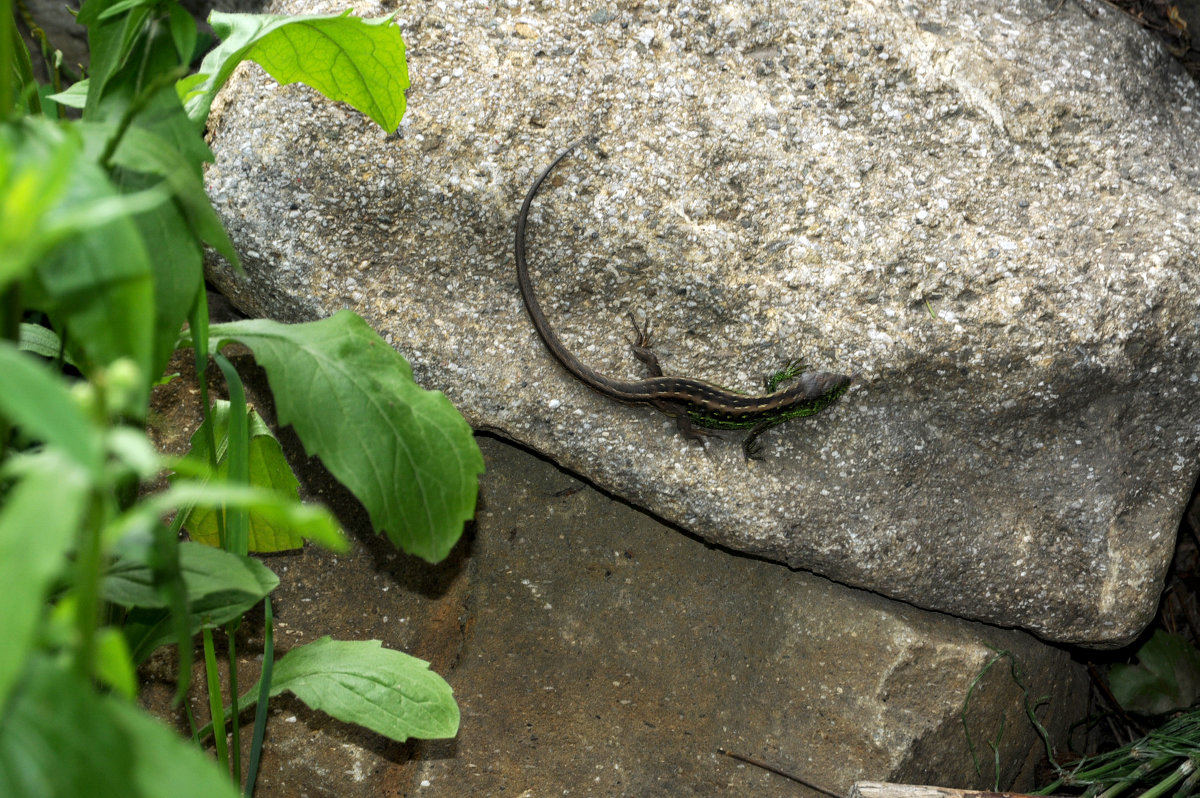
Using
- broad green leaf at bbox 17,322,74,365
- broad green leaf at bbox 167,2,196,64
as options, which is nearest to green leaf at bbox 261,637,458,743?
broad green leaf at bbox 17,322,74,365

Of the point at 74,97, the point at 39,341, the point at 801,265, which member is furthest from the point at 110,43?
the point at 801,265

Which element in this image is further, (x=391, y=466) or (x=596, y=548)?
(x=596, y=548)

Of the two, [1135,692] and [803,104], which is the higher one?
[803,104]

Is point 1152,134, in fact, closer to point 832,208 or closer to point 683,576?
point 832,208

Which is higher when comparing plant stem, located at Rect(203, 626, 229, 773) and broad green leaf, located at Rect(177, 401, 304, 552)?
broad green leaf, located at Rect(177, 401, 304, 552)

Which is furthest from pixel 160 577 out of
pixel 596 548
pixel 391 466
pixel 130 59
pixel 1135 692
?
pixel 1135 692

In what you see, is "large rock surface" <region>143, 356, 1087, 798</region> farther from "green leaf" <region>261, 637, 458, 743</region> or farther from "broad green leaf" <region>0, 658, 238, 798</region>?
"broad green leaf" <region>0, 658, 238, 798</region>

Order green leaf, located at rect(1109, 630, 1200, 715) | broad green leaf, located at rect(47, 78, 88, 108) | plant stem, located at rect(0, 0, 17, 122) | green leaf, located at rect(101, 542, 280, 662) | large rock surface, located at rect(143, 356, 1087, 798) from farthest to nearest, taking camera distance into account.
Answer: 1. green leaf, located at rect(1109, 630, 1200, 715)
2. large rock surface, located at rect(143, 356, 1087, 798)
3. broad green leaf, located at rect(47, 78, 88, 108)
4. green leaf, located at rect(101, 542, 280, 662)
5. plant stem, located at rect(0, 0, 17, 122)
